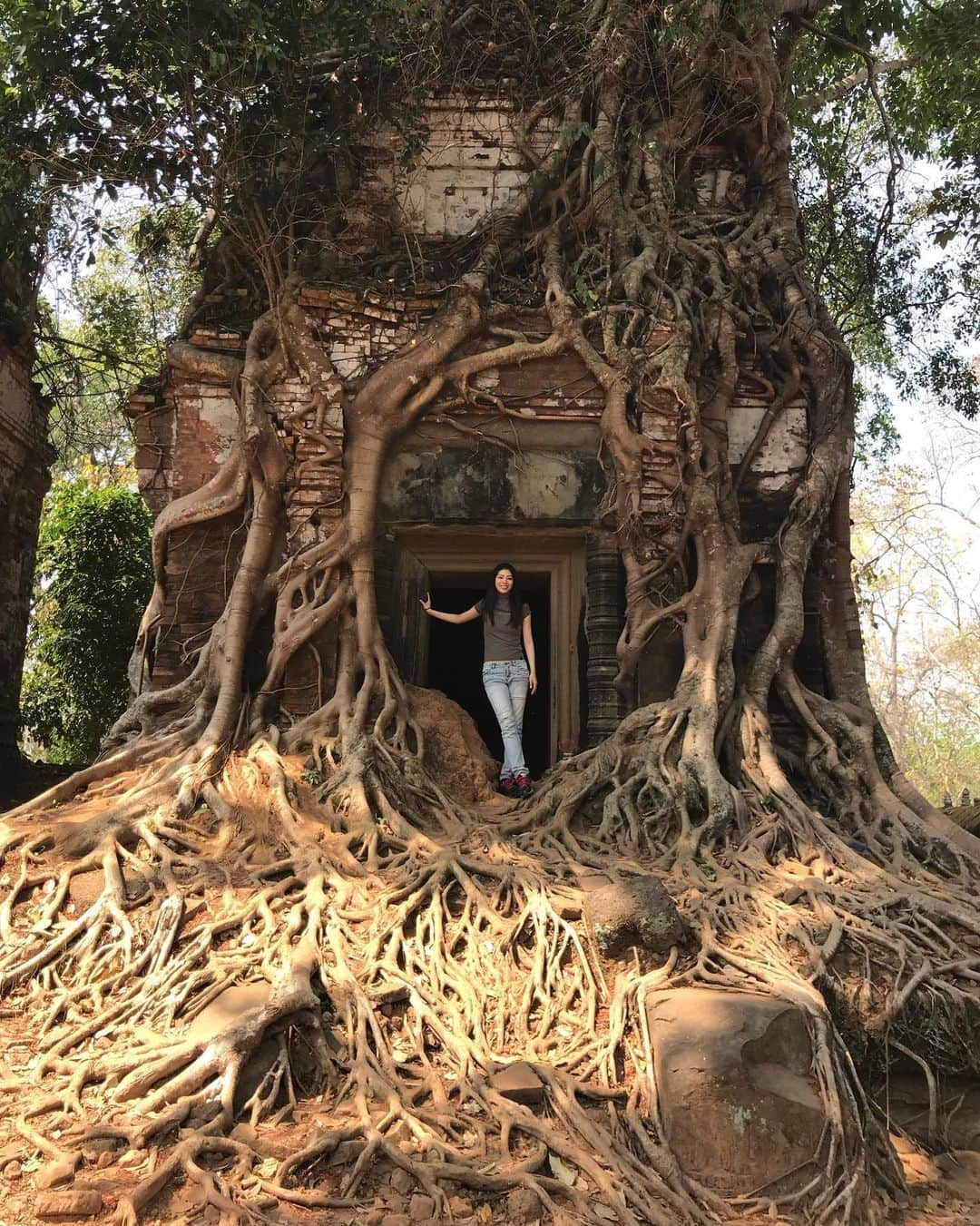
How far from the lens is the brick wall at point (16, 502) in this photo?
7.55 m

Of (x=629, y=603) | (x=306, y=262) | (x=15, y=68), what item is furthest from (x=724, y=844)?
(x=15, y=68)

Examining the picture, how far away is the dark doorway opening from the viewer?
22.1 ft

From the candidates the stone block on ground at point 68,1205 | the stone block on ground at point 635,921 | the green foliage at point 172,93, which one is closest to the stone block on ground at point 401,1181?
the stone block on ground at point 68,1205

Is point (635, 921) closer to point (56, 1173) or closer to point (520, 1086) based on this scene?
point (520, 1086)

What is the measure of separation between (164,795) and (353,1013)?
172cm

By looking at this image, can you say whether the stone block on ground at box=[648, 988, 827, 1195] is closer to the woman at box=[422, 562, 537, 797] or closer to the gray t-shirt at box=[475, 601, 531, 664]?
the woman at box=[422, 562, 537, 797]

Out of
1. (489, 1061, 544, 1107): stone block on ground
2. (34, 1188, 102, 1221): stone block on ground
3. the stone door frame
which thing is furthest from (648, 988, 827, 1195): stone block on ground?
the stone door frame

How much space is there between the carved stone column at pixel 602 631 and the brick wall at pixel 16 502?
177 inches

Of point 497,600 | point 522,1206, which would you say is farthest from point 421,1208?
point 497,600

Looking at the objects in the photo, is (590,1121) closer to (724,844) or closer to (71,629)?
(724,844)

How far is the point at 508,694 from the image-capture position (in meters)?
5.76

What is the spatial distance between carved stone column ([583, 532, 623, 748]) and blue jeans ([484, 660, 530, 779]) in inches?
15.4

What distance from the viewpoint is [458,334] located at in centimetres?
580

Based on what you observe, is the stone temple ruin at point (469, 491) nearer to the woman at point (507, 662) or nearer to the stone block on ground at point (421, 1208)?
the woman at point (507, 662)
